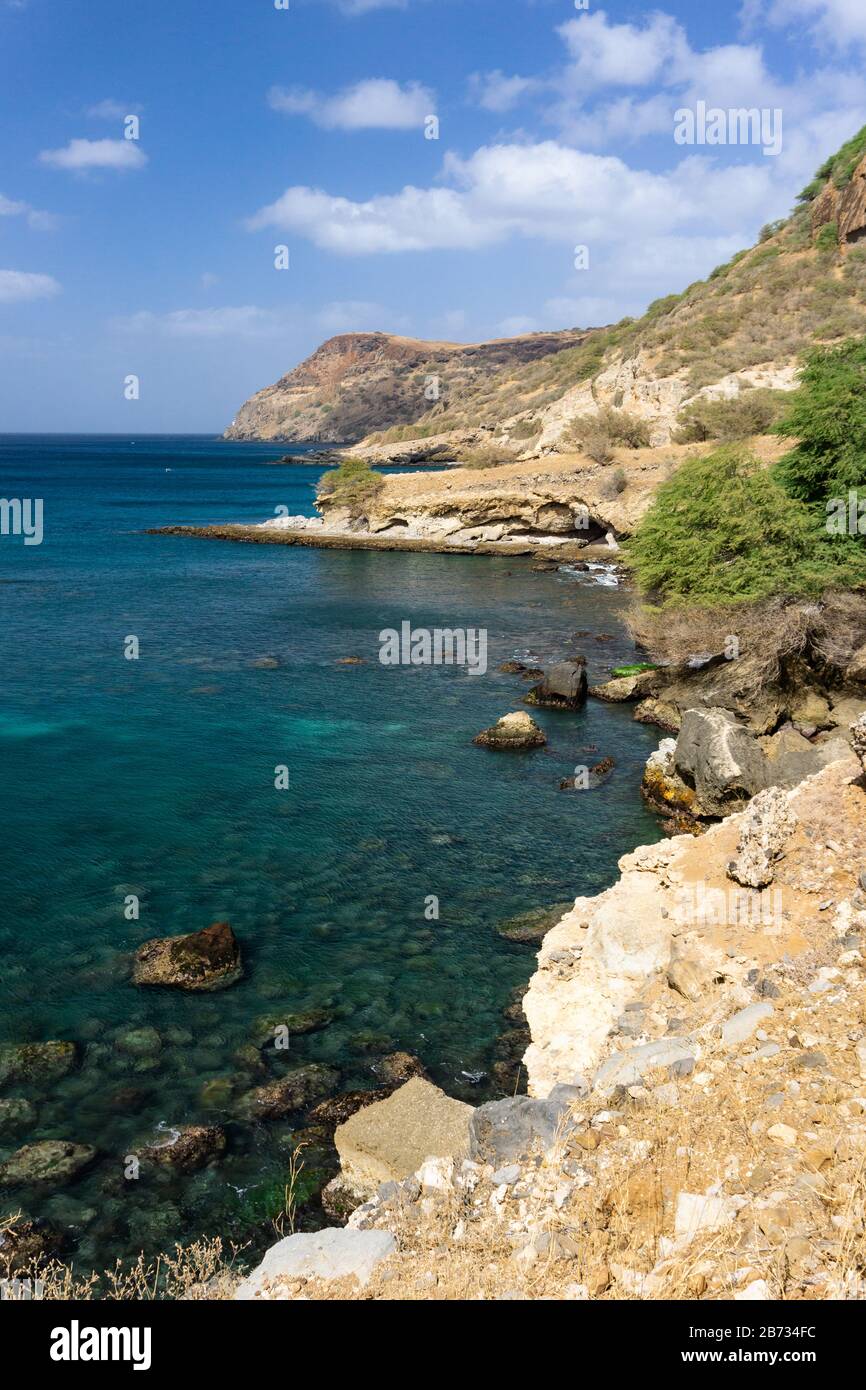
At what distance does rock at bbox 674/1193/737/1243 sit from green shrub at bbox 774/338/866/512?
90.6ft

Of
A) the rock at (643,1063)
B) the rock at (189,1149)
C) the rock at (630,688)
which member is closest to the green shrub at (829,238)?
the rock at (630,688)

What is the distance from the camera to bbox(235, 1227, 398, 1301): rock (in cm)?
718

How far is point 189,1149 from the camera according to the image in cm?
1235

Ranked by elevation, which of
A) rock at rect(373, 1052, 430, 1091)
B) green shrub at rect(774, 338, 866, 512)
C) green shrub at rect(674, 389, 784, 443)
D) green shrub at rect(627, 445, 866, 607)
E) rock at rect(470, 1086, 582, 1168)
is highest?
green shrub at rect(674, 389, 784, 443)

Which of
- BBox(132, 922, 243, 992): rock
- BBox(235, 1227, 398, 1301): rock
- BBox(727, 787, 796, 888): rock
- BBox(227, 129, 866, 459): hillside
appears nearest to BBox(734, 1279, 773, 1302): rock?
BBox(235, 1227, 398, 1301): rock

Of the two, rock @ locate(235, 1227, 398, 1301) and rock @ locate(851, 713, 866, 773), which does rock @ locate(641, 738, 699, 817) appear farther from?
rock @ locate(235, 1227, 398, 1301)

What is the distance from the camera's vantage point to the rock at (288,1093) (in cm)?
1313

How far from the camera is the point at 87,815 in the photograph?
22906 mm

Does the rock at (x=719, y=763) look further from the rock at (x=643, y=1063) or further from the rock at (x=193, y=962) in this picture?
the rock at (x=193, y=962)

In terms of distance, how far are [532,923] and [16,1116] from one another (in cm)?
990

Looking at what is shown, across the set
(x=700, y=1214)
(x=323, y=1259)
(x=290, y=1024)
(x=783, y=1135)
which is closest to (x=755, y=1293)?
(x=700, y=1214)

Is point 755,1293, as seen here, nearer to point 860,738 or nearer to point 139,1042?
point 860,738
